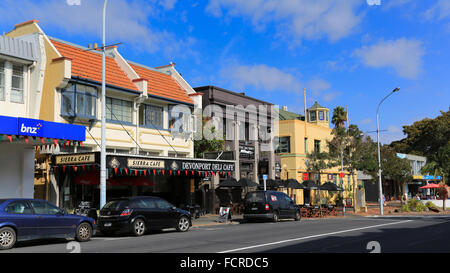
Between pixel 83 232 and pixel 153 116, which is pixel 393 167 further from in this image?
pixel 83 232

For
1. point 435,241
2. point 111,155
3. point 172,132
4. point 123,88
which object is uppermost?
point 123,88

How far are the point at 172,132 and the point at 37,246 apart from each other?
15.3 m

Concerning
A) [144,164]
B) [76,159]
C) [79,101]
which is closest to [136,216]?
[76,159]

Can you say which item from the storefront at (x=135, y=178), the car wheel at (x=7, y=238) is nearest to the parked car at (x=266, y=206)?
the storefront at (x=135, y=178)

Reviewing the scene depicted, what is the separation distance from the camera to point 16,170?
822 inches

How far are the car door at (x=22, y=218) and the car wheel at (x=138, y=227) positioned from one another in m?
3.84

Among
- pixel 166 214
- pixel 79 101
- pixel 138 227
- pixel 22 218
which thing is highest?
pixel 79 101

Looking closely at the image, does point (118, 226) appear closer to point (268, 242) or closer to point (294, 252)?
point (268, 242)

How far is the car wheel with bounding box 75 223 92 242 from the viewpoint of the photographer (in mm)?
14867

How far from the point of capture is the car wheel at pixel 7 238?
1259cm

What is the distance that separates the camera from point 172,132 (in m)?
28.3

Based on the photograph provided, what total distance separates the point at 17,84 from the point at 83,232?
9.84 metres

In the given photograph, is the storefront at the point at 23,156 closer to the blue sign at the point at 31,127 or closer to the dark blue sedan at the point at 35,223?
the blue sign at the point at 31,127
